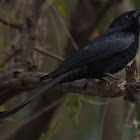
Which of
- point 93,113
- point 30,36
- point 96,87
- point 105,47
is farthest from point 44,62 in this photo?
point 93,113

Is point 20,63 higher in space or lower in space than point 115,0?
lower

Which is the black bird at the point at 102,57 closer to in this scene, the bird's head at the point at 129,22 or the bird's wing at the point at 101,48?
the bird's wing at the point at 101,48

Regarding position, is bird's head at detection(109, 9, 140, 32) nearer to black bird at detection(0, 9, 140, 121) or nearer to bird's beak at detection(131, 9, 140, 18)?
bird's beak at detection(131, 9, 140, 18)

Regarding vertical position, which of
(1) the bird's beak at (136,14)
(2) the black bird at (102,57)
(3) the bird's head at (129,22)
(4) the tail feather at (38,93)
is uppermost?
(1) the bird's beak at (136,14)

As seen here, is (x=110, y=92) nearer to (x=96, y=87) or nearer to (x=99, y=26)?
(x=96, y=87)

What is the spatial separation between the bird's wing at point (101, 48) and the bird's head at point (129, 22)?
0.25 m

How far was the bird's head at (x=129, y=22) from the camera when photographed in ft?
15.2

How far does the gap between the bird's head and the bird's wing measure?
→ 25 centimetres

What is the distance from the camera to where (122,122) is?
576cm

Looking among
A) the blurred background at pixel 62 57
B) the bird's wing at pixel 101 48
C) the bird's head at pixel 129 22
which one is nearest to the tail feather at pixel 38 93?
the bird's wing at pixel 101 48

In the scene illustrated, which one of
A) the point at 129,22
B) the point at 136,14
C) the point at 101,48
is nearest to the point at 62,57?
the point at 101,48

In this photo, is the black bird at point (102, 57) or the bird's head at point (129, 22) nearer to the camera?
the black bird at point (102, 57)

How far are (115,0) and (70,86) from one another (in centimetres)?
299

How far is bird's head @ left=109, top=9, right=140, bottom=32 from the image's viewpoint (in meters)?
4.63
